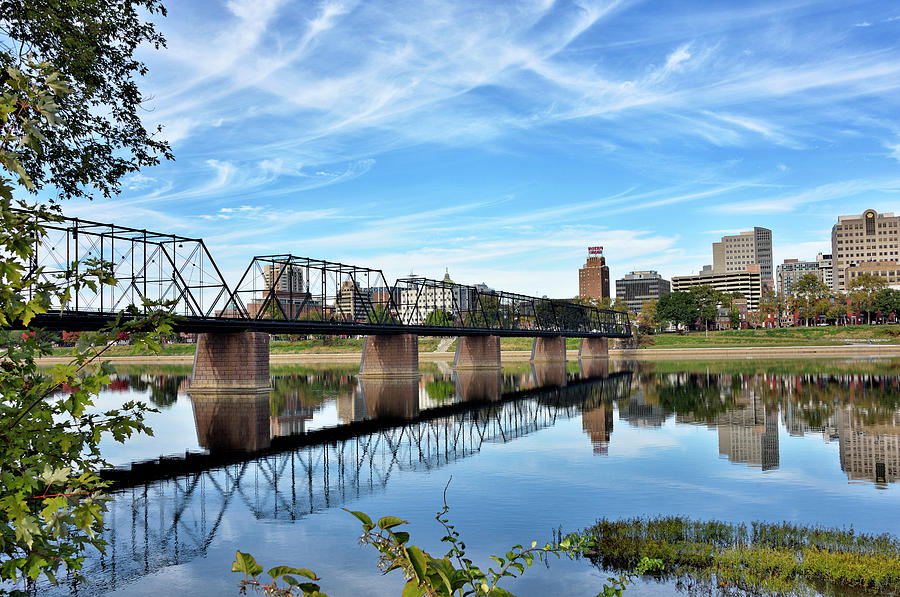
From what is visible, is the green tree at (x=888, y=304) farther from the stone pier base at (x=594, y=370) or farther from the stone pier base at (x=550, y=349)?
the stone pier base at (x=550, y=349)

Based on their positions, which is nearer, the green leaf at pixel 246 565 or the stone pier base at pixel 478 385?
the green leaf at pixel 246 565

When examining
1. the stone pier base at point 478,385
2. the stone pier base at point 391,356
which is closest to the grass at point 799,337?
the stone pier base at point 478,385

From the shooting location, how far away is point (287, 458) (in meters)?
37.6

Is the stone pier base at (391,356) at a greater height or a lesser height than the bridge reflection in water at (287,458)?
greater

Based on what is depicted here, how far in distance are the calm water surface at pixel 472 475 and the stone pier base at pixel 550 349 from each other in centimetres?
8741

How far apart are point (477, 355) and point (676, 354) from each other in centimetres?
7362

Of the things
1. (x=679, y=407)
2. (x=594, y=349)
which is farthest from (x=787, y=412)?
(x=594, y=349)

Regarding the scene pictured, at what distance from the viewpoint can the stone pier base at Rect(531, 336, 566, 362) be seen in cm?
15362

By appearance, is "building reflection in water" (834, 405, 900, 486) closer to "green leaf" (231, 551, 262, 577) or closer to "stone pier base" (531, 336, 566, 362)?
"green leaf" (231, 551, 262, 577)

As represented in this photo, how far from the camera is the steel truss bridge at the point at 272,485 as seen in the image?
810 inches

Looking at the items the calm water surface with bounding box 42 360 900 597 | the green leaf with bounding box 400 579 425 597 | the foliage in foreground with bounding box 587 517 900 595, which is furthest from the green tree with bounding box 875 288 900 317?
the green leaf with bounding box 400 579 425 597

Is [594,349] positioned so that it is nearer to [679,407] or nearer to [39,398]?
[679,407]

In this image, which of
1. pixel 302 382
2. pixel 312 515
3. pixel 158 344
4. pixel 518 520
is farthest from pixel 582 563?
pixel 302 382

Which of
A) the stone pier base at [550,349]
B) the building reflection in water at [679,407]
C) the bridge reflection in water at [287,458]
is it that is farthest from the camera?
the stone pier base at [550,349]
